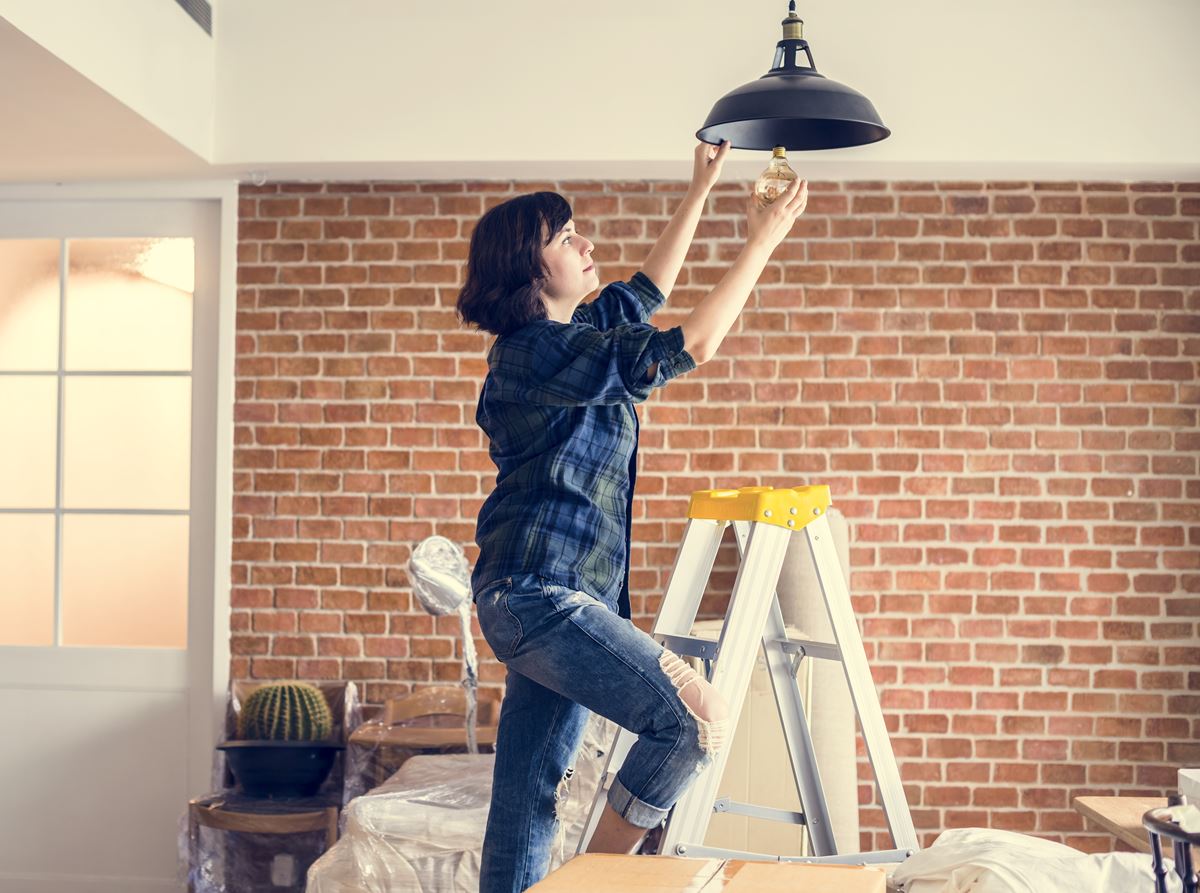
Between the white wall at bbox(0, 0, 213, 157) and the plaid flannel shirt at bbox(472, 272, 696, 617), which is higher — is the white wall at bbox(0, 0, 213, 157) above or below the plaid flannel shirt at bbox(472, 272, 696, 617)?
above

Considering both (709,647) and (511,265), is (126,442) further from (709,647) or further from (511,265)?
(709,647)

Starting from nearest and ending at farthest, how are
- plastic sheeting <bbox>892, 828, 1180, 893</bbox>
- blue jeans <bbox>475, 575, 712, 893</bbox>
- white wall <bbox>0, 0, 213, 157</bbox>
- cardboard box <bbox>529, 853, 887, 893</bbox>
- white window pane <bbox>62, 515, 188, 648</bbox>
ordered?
cardboard box <bbox>529, 853, 887, 893</bbox> → plastic sheeting <bbox>892, 828, 1180, 893</bbox> → blue jeans <bbox>475, 575, 712, 893</bbox> → white wall <bbox>0, 0, 213, 157</bbox> → white window pane <bbox>62, 515, 188, 648</bbox>

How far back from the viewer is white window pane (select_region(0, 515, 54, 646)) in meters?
3.71

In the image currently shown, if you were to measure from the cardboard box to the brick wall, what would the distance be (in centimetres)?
192

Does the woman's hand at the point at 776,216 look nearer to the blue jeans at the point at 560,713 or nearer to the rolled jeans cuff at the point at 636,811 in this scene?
the blue jeans at the point at 560,713

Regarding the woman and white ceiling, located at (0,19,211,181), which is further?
white ceiling, located at (0,19,211,181)

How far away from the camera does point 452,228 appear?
3.60m

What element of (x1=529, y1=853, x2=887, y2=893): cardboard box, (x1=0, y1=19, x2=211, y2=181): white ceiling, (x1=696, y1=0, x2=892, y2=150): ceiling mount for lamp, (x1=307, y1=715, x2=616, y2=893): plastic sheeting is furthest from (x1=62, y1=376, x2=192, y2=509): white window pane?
(x1=529, y1=853, x2=887, y2=893): cardboard box

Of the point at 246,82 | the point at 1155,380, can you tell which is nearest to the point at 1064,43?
the point at 1155,380

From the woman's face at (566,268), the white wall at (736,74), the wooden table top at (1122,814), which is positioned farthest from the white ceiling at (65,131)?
the wooden table top at (1122,814)

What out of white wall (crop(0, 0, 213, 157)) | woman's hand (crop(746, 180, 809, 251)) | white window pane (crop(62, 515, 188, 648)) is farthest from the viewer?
white window pane (crop(62, 515, 188, 648))

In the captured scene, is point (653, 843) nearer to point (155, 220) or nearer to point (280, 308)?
point (280, 308)

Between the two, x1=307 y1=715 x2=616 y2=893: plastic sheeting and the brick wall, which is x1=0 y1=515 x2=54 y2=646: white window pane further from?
x1=307 y1=715 x2=616 y2=893: plastic sheeting

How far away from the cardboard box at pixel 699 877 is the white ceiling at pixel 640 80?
85.5 inches
